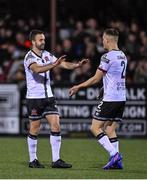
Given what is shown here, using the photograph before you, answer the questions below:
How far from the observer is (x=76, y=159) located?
14.1m

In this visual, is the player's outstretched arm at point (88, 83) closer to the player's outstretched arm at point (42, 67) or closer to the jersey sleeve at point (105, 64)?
the jersey sleeve at point (105, 64)

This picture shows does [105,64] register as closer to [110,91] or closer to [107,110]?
[110,91]

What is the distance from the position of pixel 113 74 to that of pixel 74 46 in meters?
8.66

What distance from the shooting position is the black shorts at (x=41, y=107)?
41.6 ft

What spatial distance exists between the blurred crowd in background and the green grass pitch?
6.35 feet

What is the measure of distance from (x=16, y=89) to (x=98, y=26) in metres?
4.77

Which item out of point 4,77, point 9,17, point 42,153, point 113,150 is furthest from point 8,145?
point 9,17

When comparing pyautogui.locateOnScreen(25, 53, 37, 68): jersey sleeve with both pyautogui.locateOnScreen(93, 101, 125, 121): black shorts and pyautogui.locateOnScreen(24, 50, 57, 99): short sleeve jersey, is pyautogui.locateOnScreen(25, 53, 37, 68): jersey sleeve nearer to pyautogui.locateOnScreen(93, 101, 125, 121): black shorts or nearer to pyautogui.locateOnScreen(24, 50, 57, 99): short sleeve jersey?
pyautogui.locateOnScreen(24, 50, 57, 99): short sleeve jersey

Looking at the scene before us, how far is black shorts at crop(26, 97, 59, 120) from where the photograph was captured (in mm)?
12665

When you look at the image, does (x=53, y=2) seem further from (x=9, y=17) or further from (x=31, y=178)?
(x=31, y=178)

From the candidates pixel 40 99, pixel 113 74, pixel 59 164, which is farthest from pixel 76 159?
pixel 113 74

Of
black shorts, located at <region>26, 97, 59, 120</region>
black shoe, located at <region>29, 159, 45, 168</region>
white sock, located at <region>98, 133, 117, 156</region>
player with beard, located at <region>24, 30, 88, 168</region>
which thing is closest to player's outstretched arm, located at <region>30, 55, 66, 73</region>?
player with beard, located at <region>24, 30, 88, 168</region>

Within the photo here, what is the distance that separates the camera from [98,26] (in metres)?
23.3

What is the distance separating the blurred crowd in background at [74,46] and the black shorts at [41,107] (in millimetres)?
6686
